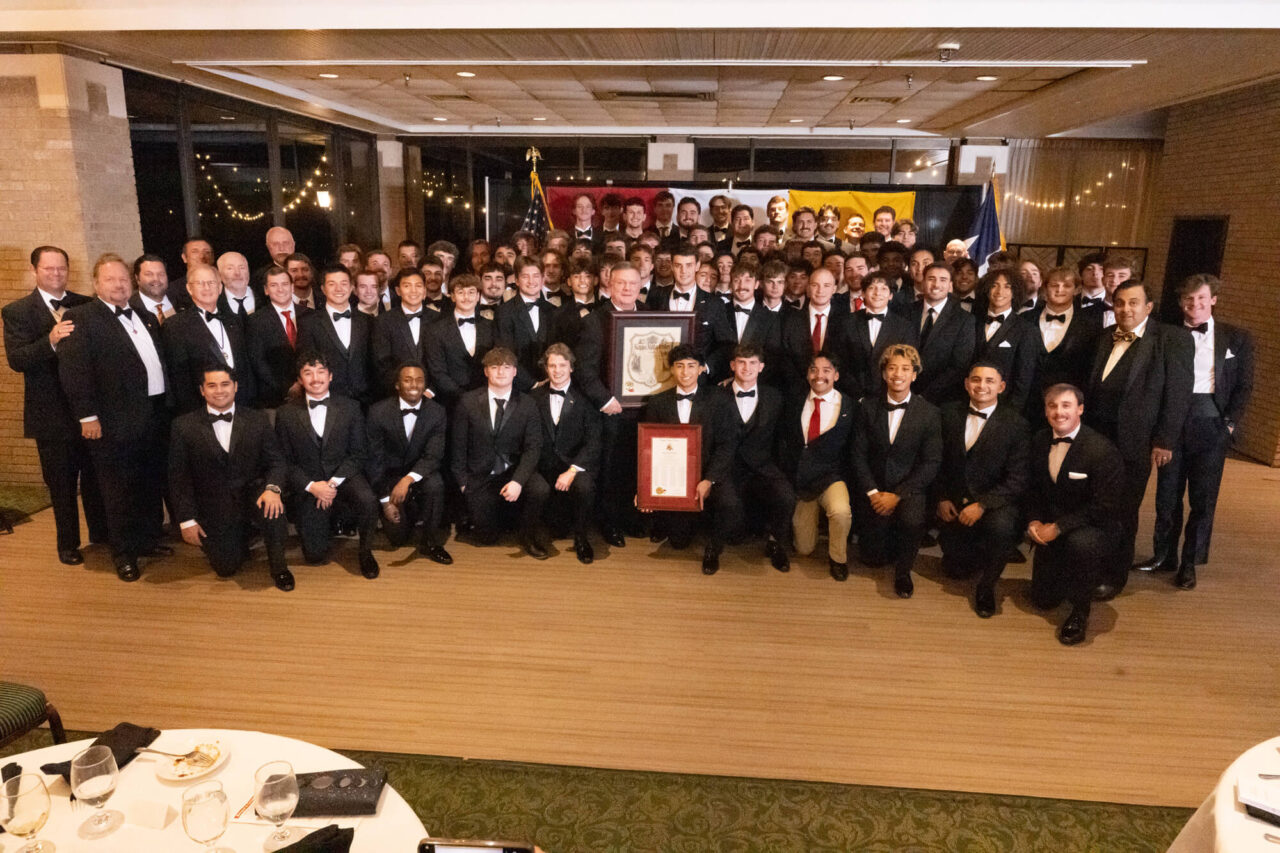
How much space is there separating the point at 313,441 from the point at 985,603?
432 centimetres

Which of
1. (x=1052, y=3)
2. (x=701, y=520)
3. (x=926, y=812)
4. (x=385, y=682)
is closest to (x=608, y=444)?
(x=701, y=520)

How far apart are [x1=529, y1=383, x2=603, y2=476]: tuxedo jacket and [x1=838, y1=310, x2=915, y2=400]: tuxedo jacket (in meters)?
1.81

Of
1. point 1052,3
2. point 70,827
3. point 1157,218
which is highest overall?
point 1052,3

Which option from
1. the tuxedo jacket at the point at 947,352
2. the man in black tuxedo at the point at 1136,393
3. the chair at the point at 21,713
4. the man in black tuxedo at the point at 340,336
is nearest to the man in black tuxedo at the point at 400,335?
the man in black tuxedo at the point at 340,336

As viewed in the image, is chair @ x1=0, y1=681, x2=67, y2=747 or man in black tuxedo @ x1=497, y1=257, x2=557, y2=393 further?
man in black tuxedo @ x1=497, y1=257, x2=557, y2=393

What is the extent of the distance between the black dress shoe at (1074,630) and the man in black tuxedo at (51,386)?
608 centimetres

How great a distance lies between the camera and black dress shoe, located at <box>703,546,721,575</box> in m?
5.56

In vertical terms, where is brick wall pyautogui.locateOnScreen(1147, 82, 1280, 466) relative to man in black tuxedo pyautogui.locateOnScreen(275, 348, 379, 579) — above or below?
above

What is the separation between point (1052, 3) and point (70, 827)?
623cm

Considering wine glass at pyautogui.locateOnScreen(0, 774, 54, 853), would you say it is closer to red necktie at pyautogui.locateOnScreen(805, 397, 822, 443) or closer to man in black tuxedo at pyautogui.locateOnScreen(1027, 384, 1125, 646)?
red necktie at pyautogui.locateOnScreen(805, 397, 822, 443)

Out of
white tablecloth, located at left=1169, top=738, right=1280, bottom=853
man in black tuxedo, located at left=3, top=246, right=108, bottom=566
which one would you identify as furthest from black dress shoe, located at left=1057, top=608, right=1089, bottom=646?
man in black tuxedo, located at left=3, top=246, right=108, bottom=566

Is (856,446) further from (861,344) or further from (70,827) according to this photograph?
(70,827)

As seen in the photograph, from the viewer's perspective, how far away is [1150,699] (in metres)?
4.20

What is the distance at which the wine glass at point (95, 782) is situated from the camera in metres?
2.01
